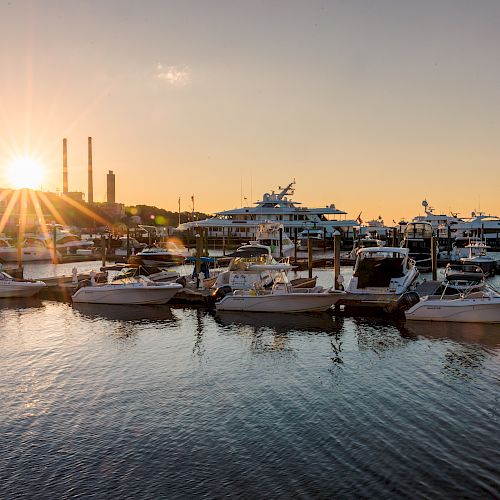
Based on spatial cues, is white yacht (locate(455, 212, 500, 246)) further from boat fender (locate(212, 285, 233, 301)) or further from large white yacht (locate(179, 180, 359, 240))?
boat fender (locate(212, 285, 233, 301))

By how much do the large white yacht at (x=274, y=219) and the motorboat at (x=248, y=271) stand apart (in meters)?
62.5

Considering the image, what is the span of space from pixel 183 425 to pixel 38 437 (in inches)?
119

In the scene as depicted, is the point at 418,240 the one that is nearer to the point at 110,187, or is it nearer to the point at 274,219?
the point at 274,219

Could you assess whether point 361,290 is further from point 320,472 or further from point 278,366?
point 320,472

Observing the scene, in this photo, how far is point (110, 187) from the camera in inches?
7736

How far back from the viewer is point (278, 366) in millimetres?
16797

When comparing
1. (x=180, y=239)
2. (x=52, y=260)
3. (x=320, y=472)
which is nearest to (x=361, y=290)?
(x=320, y=472)

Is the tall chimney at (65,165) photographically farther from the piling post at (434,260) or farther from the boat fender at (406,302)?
the boat fender at (406,302)

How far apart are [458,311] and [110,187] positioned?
186 m

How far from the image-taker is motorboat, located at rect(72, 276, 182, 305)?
28.4 m

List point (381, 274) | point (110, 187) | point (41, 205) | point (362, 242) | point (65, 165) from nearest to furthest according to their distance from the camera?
1. point (381, 274)
2. point (362, 242)
3. point (65, 165)
4. point (41, 205)
5. point (110, 187)

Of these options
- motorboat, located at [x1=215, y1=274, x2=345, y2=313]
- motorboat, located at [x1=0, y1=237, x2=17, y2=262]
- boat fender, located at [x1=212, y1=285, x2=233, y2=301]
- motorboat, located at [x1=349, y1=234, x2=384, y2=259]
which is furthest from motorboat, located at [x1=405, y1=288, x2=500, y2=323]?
motorboat, located at [x1=0, y1=237, x2=17, y2=262]

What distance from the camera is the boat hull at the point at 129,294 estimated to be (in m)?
28.3

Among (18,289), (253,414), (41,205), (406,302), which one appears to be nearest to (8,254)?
(18,289)
